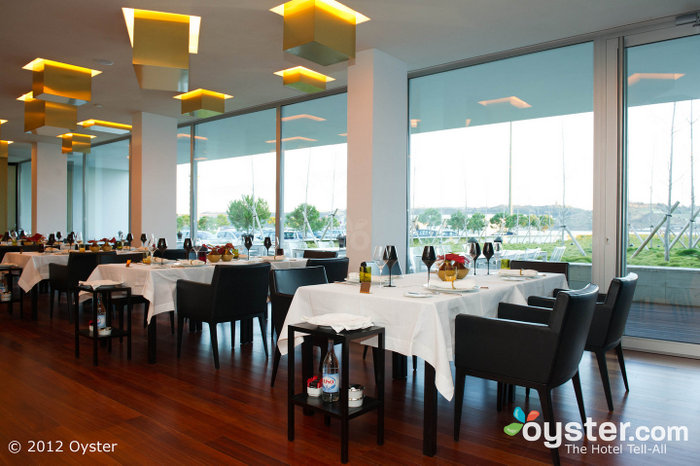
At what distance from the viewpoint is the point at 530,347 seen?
242cm

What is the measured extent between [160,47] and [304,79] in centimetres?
189

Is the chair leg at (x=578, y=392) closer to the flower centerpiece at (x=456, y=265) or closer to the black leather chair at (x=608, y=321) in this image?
the black leather chair at (x=608, y=321)

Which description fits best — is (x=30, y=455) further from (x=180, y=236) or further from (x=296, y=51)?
(x=180, y=236)

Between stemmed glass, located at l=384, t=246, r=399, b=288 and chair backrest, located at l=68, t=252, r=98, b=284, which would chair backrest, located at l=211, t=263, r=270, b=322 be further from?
chair backrest, located at l=68, t=252, r=98, b=284

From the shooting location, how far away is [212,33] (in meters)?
5.27

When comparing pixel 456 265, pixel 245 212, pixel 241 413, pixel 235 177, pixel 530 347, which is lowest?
pixel 241 413

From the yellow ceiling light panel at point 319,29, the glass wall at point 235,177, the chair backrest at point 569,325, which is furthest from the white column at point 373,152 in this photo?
the chair backrest at point 569,325

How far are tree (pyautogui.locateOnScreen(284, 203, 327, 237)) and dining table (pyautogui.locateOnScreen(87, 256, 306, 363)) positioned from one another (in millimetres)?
3017

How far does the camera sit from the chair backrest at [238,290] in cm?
401

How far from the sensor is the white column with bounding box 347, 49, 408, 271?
5.68 metres

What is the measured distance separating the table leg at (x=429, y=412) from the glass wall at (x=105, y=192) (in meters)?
11.7

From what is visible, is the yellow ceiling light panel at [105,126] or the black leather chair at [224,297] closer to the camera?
the black leather chair at [224,297]

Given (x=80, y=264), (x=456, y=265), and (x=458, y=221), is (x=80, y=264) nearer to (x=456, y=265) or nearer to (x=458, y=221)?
(x=458, y=221)

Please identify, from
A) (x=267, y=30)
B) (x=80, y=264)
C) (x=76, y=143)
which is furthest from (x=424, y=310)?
(x=76, y=143)
